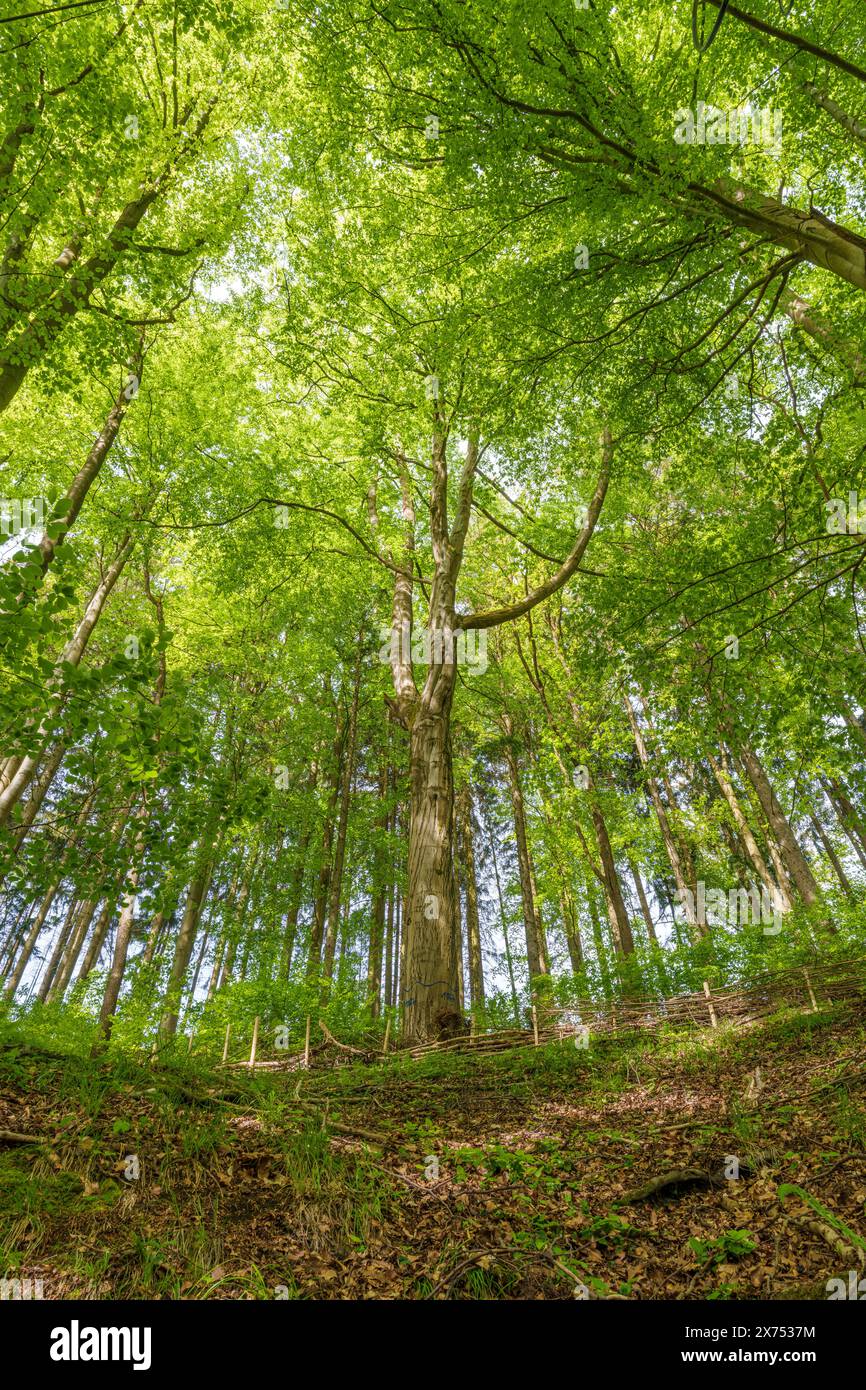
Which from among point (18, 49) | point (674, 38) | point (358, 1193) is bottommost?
point (358, 1193)

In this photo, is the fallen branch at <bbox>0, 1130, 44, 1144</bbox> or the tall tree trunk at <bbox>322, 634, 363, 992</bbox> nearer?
the fallen branch at <bbox>0, 1130, 44, 1144</bbox>

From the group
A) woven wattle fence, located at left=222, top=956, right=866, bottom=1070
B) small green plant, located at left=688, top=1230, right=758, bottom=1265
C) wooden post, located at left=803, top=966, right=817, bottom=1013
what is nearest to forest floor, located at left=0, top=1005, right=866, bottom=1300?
small green plant, located at left=688, top=1230, right=758, bottom=1265

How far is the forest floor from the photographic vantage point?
2836 mm

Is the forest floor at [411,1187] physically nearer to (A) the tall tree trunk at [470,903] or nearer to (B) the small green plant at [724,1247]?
(B) the small green plant at [724,1247]

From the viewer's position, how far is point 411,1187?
12.3 feet

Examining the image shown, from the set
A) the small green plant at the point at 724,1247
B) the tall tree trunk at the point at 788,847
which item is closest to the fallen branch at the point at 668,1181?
the small green plant at the point at 724,1247

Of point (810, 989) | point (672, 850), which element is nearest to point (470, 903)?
point (672, 850)

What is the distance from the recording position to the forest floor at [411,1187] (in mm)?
2836

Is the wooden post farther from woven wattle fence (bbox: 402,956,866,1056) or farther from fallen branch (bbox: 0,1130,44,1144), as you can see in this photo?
fallen branch (bbox: 0,1130,44,1144)

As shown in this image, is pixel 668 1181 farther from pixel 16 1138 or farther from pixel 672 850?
pixel 672 850
